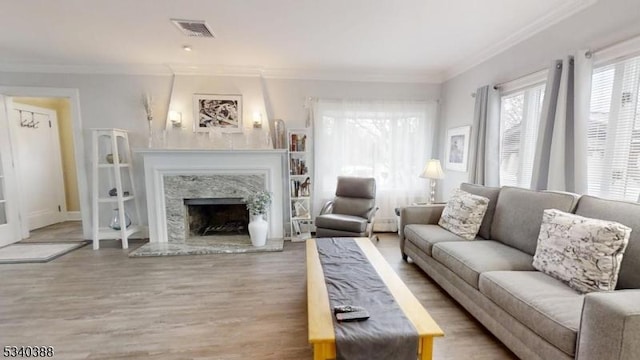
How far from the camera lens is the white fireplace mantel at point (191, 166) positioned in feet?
12.8

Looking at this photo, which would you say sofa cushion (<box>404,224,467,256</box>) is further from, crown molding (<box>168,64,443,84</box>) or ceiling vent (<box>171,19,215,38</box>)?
ceiling vent (<box>171,19,215,38</box>)

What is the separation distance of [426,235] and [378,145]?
77.4 inches

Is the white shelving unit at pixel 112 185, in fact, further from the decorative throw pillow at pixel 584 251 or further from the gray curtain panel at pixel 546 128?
the gray curtain panel at pixel 546 128

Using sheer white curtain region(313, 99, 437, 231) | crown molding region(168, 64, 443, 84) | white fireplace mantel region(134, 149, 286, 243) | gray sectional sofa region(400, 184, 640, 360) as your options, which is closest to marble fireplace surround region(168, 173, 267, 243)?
white fireplace mantel region(134, 149, 286, 243)

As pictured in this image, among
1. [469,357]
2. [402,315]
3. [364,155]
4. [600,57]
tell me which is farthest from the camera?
[364,155]

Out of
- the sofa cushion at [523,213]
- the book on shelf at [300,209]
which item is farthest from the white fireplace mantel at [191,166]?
the sofa cushion at [523,213]

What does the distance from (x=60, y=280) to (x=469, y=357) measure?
372 centimetres

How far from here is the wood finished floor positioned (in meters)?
1.89

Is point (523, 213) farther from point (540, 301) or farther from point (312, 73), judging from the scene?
point (312, 73)

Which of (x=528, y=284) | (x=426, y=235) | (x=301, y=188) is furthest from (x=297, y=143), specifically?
(x=528, y=284)

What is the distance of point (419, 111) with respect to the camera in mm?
4504

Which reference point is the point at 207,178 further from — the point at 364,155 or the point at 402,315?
the point at 402,315

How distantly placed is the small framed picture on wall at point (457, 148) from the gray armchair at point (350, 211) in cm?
122

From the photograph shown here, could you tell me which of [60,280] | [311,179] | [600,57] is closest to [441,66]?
[600,57]
